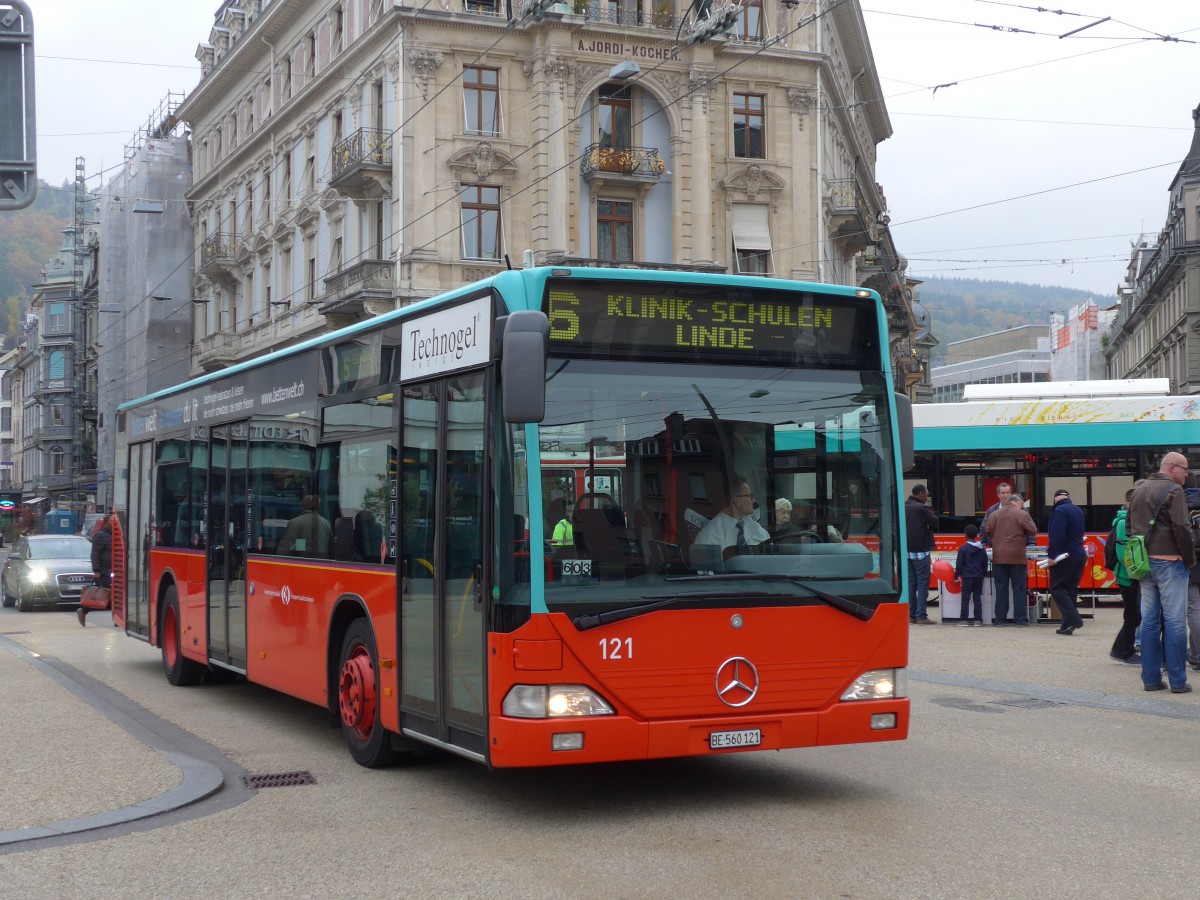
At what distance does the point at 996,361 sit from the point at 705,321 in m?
145

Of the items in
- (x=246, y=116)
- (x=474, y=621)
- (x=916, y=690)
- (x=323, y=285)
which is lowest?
(x=916, y=690)

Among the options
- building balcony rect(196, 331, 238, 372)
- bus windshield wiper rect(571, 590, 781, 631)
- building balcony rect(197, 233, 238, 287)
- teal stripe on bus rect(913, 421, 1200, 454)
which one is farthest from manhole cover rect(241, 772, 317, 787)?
building balcony rect(197, 233, 238, 287)

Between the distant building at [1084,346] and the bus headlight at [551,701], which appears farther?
the distant building at [1084,346]

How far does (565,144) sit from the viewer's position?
37156mm

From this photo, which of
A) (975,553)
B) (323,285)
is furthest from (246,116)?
(975,553)

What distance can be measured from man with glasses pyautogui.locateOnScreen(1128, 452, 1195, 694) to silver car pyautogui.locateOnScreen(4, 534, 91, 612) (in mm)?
19948

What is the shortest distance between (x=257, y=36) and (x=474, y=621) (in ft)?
144

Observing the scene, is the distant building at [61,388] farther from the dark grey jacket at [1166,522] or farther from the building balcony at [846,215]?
the dark grey jacket at [1166,522]

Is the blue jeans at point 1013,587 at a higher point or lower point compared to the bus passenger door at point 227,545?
lower

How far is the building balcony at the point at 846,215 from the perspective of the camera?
4166cm

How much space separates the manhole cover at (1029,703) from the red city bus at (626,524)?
13.3ft

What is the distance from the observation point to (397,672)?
8430 mm

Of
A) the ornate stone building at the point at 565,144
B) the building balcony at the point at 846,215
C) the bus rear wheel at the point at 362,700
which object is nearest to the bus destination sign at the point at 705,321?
the bus rear wheel at the point at 362,700

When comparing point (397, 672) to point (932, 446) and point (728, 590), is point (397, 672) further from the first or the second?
point (932, 446)
